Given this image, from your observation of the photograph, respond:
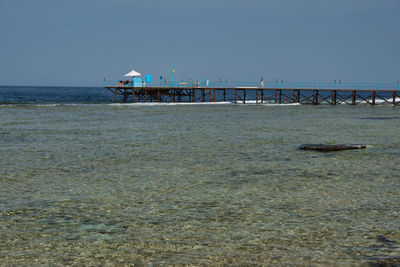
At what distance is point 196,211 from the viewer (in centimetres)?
738

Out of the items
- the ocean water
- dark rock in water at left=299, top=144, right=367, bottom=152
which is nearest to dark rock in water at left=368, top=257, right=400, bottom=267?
the ocean water

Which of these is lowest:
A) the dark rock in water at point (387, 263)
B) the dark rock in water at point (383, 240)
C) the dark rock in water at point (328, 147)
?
the dark rock in water at point (383, 240)

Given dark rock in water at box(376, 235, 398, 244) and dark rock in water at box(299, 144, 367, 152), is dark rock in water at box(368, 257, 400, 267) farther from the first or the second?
dark rock in water at box(299, 144, 367, 152)

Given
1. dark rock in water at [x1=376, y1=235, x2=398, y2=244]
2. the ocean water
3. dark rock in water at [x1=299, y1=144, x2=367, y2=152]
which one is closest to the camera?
the ocean water

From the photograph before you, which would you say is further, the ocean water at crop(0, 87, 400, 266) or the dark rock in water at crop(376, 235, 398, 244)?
the dark rock in water at crop(376, 235, 398, 244)

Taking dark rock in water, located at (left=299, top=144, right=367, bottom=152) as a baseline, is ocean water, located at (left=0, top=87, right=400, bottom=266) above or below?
below

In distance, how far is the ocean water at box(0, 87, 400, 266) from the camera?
18.2ft

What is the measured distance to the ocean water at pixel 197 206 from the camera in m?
5.55

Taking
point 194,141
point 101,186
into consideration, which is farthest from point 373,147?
point 101,186

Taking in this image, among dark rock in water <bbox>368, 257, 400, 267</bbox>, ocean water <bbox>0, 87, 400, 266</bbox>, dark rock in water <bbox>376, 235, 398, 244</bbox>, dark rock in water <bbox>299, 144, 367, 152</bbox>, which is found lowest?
ocean water <bbox>0, 87, 400, 266</bbox>

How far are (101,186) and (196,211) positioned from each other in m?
2.57

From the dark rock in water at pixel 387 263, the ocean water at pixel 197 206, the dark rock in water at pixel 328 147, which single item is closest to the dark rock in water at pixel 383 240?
the ocean water at pixel 197 206

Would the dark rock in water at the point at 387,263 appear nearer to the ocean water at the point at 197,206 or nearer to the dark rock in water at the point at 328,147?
the ocean water at the point at 197,206

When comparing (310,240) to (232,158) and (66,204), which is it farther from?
(232,158)
